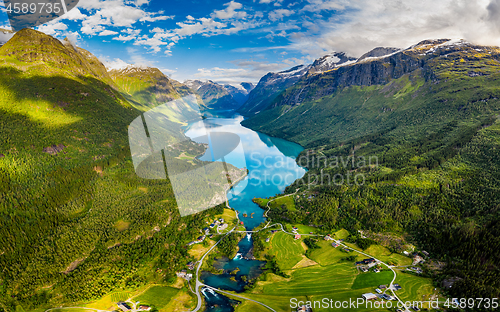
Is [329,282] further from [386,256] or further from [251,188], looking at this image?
[251,188]

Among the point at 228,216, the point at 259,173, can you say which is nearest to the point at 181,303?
the point at 228,216

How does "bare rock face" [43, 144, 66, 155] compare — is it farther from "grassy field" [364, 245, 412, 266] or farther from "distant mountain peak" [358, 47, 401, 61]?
"distant mountain peak" [358, 47, 401, 61]

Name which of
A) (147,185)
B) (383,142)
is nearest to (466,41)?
(383,142)

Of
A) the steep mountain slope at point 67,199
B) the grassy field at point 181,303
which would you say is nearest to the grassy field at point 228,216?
the steep mountain slope at point 67,199

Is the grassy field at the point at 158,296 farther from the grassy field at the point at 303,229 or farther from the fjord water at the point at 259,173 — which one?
the grassy field at the point at 303,229

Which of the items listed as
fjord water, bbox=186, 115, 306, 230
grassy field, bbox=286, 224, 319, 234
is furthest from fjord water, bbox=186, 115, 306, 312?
grassy field, bbox=286, 224, 319, 234

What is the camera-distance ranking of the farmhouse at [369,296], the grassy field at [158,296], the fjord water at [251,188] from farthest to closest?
the fjord water at [251,188]
the grassy field at [158,296]
the farmhouse at [369,296]

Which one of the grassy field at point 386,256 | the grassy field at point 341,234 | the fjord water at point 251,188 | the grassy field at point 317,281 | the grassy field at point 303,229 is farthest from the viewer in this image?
the grassy field at point 303,229
